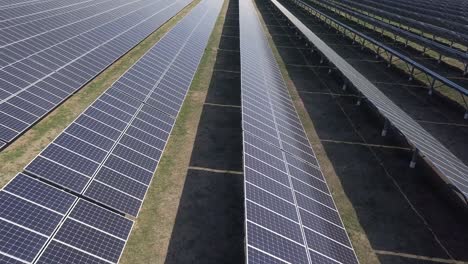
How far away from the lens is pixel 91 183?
11.9 metres

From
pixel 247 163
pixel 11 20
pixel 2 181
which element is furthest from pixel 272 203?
pixel 11 20

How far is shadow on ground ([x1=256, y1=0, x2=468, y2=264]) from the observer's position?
14312mm

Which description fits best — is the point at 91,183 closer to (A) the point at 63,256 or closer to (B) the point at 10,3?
(A) the point at 63,256

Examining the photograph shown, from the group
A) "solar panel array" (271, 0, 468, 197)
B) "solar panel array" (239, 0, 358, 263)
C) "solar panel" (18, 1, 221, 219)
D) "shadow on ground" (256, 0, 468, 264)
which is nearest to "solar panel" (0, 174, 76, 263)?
"solar panel" (18, 1, 221, 219)

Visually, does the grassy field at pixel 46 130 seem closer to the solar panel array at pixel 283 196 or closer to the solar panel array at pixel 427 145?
the solar panel array at pixel 283 196

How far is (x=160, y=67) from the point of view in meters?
23.4

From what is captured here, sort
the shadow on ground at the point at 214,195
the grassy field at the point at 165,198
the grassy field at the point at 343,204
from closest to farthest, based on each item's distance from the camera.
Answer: the grassy field at the point at 165,198 → the shadow on ground at the point at 214,195 → the grassy field at the point at 343,204

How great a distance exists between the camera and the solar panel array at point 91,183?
9.38 m

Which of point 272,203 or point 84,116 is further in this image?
point 84,116

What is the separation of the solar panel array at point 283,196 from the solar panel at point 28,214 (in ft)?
15.9

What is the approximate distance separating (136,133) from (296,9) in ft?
199

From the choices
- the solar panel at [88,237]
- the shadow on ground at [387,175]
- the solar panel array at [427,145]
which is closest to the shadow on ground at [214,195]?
the solar panel at [88,237]

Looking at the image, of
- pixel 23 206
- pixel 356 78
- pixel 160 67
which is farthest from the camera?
pixel 356 78

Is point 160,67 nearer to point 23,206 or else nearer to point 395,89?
point 23,206
